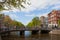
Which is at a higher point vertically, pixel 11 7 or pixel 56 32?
pixel 11 7

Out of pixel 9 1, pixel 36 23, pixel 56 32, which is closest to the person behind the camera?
pixel 9 1

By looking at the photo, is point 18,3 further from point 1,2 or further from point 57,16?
point 57,16

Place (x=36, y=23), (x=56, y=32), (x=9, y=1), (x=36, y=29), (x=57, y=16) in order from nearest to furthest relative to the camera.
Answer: (x=9, y=1)
(x=56, y=32)
(x=36, y=29)
(x=36, y=23)
(x=57, y=16)

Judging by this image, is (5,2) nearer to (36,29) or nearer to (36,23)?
(36,29)

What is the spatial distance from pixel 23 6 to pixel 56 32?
53.3 meters

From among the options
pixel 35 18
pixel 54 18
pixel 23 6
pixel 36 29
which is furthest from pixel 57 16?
pixel 23 6

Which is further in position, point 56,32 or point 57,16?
point 57,16

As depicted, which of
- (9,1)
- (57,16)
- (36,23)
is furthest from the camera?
(57,16)

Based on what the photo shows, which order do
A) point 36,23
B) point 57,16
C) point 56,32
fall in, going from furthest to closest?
point 57,16 → point 36,23 → point 56,32

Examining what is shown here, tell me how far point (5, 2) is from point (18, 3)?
36.4 inches

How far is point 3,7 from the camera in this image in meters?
13.8

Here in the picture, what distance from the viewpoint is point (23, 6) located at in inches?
554

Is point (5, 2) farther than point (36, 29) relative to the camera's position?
No

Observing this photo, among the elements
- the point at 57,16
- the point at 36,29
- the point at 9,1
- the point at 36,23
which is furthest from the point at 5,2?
the point at 57,16
